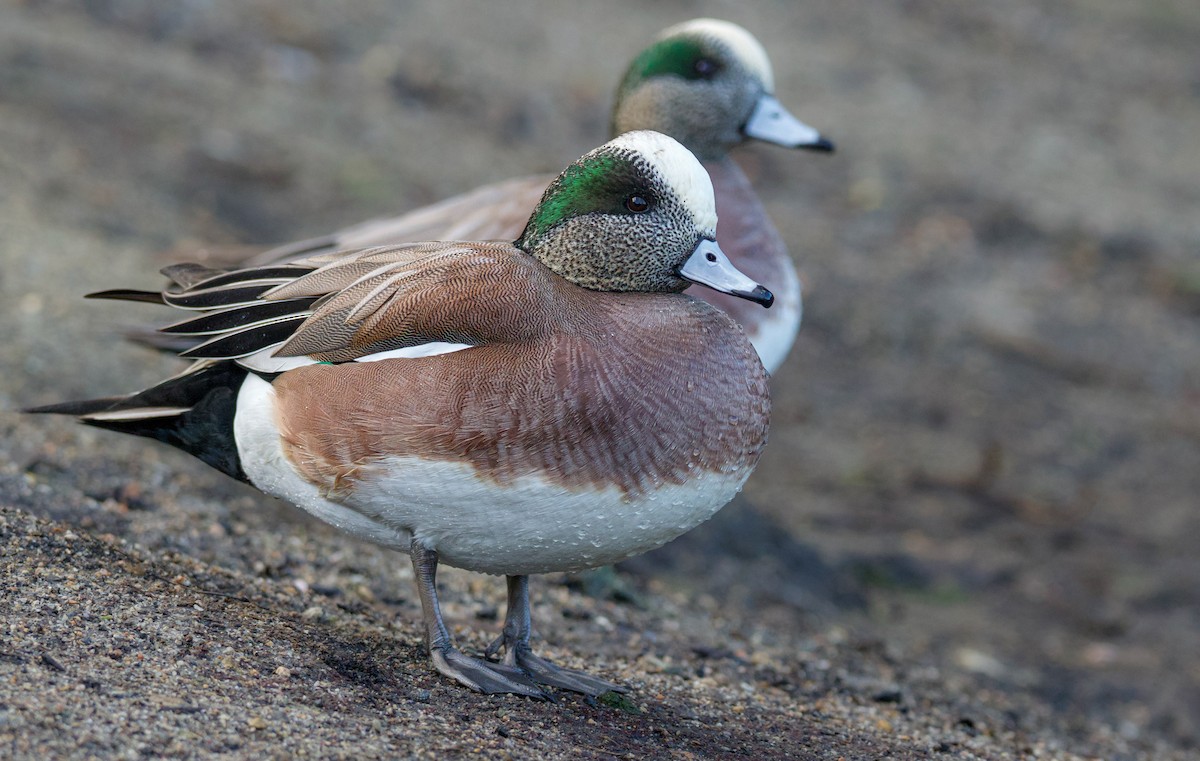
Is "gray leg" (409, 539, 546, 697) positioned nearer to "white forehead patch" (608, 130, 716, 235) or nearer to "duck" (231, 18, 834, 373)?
"white forehead patch" (608, 130, 716, 235)

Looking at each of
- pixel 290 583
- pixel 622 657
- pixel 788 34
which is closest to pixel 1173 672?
pixel 622 657

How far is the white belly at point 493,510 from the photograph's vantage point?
2891mm

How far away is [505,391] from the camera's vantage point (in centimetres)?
289

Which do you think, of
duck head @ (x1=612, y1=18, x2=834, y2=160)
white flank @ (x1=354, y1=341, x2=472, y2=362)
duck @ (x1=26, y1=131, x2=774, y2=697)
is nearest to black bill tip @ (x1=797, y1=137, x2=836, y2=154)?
duck head @ (x1=612, y1=18, x2=834, y2=160)

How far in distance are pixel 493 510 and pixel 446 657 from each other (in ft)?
1.55

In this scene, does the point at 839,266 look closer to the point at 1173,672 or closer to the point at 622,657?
the point at 1173,672

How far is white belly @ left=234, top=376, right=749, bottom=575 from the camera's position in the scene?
289 cm

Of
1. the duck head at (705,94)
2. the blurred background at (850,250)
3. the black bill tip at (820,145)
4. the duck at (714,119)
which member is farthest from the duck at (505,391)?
the black bill tip at (820,145)

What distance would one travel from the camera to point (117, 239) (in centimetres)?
660

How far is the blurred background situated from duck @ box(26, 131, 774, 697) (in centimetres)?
89

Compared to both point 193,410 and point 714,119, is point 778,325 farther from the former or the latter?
point 193,410

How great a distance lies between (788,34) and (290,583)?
8.04m

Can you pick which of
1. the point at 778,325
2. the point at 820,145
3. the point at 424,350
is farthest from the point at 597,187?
the point at 820,145

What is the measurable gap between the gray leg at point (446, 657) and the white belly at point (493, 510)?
50mm
